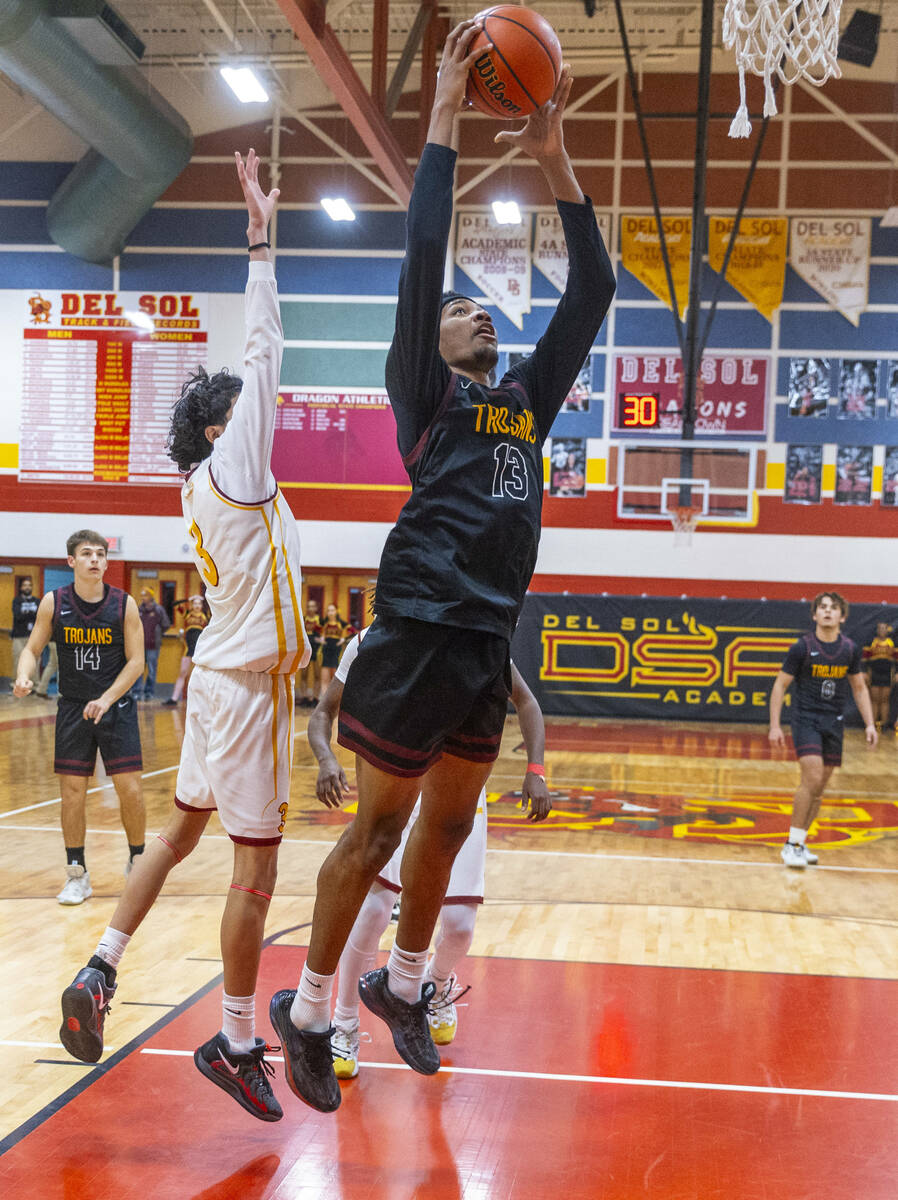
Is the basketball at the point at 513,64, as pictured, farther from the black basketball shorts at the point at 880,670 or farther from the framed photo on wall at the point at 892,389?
the framed photo on wall at the point at 892,389

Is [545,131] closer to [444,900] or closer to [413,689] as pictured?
[413,689]

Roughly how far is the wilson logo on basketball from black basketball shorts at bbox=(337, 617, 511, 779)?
4.23 ft

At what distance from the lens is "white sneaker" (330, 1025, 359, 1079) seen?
3439 millimetres

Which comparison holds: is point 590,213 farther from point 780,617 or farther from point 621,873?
point 780,617

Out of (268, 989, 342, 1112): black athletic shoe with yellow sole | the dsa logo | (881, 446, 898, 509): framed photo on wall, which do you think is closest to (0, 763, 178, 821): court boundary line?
(268, 989, 342, 1112): black athletic shoe with yellow sole

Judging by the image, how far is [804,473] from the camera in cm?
1691

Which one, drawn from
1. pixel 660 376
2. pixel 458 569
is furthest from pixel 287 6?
pixel 458 569

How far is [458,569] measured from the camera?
261 cm

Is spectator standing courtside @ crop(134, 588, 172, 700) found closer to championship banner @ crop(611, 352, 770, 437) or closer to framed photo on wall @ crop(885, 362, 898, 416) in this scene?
championship banner @ crop(611, 352, 770, 437)

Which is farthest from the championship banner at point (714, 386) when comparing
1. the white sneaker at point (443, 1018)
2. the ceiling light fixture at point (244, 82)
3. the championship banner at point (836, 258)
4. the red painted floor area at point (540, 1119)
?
the white sneaker at point (443, 1018)

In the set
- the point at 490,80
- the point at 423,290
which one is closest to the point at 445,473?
the point at 423,290

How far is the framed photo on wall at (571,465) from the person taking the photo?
56.6ft

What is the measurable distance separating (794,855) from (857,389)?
38.1 feet

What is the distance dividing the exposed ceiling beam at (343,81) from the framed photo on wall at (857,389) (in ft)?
22.7
